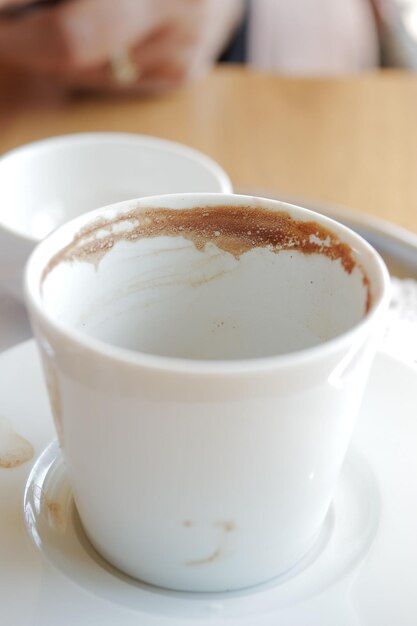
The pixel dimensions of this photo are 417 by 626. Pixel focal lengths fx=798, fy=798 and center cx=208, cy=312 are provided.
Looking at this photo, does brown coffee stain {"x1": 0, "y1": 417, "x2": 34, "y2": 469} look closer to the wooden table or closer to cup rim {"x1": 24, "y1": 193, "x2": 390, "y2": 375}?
cup rim {"x1": 24, "y1": 193, "x2": 390, "y2": 375}

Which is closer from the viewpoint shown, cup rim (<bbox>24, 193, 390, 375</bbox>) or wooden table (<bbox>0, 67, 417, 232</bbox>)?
cup rim (<bbox>24, 193, 390, 375</bbox>)

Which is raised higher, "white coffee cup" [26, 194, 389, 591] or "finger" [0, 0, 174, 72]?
"white coffee cup" [26, 194, 389, 591]

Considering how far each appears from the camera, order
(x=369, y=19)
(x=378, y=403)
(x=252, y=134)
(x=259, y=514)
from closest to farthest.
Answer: (x=259, y=514), (x=378, y=403), (x=252, y=134), (x=369, y=19)

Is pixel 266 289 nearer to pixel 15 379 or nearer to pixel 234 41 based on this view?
pixel 15 379

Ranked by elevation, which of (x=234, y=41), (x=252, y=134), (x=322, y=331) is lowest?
(x=234, y=41)

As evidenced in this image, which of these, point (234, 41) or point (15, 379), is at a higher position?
point (15, 379)

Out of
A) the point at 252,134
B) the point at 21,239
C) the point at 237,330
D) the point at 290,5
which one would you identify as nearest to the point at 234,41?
the point at 290,5

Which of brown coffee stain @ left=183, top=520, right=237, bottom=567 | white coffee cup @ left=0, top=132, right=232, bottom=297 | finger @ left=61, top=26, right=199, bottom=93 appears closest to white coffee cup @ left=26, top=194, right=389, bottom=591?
brown coffee stain @ left=183, top=520, right=237, bottom=567
